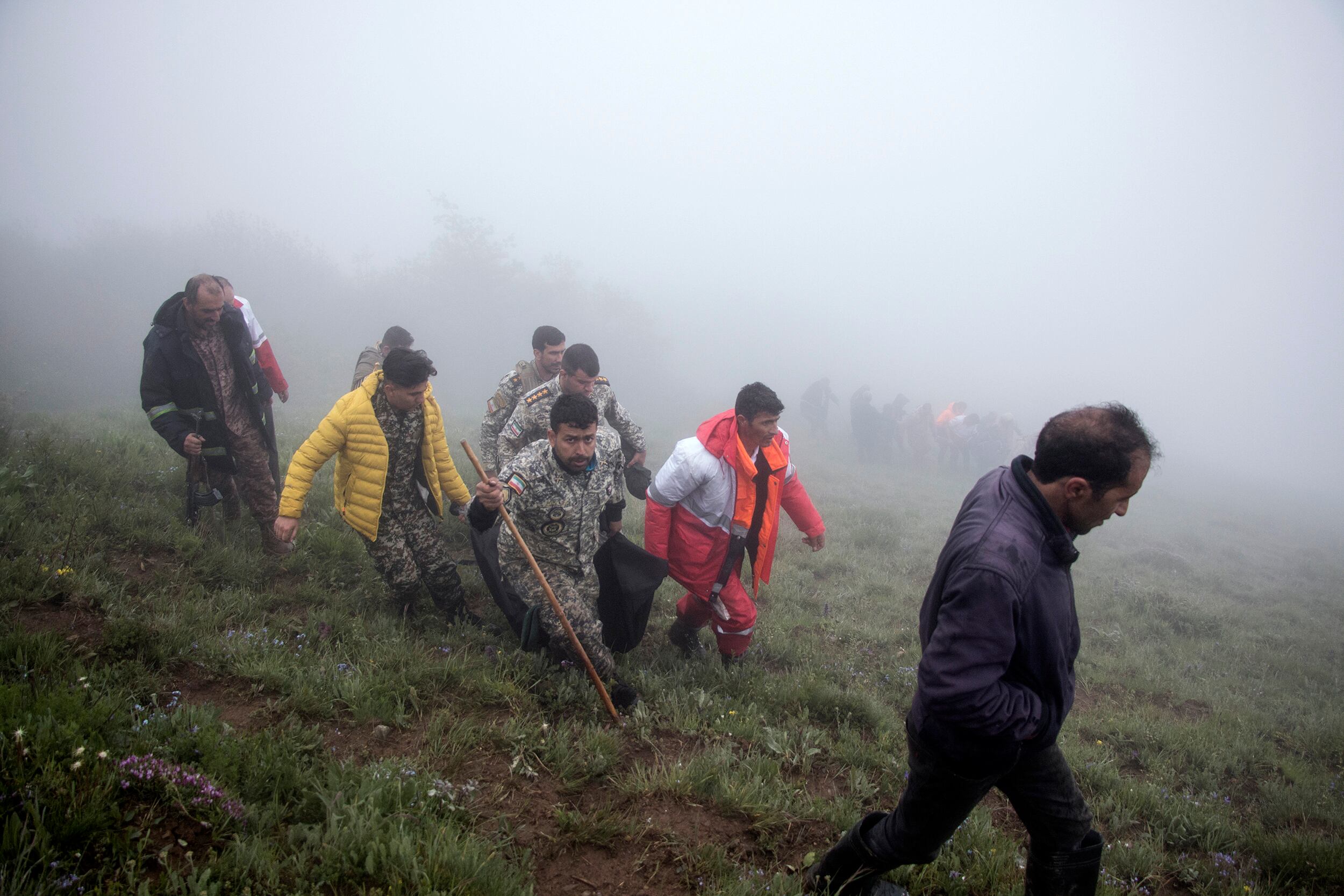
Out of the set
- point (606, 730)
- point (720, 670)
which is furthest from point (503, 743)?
point (720, 670)

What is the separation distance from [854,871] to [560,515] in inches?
101

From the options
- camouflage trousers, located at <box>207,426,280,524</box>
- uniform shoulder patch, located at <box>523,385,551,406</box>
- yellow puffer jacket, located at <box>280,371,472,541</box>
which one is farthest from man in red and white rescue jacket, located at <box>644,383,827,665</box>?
camouflage trousers, located at <box>207,426,280,524</box>

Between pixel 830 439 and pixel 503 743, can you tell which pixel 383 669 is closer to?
pixel 503 743

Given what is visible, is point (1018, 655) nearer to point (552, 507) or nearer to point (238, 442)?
point (552, 507)

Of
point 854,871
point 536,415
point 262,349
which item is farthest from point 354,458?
point 854,871

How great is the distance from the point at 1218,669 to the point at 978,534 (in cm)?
796

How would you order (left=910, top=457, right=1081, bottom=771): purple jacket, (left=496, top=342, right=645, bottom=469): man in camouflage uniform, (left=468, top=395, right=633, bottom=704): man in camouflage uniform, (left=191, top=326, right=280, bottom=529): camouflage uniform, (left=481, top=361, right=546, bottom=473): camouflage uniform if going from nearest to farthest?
(left=910, top=457, right=1081, bottom=771): purple jacket < (left=468, top=395, right=633, bottom=704): man in camouflage uniform < (left=191, top=326, right=280, bottom=529): camouflage uniform < (left=496, top=342, right=645, bottom=469): man in camouflage uniform < (left=481, top=361, right=546, bottom=473): camouflage uniform

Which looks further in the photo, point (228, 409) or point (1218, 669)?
point (1218, 669)

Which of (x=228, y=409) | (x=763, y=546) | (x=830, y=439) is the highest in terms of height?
(x=228, y=409)

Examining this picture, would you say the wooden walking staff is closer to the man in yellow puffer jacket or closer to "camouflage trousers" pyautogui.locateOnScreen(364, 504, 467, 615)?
the man in yellow puffer jacket

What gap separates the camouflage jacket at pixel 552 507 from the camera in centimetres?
398

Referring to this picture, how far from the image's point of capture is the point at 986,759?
6.59ft

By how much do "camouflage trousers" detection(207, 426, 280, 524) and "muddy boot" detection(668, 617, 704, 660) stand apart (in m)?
3.73

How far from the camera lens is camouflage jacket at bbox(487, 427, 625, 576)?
3.98 m
